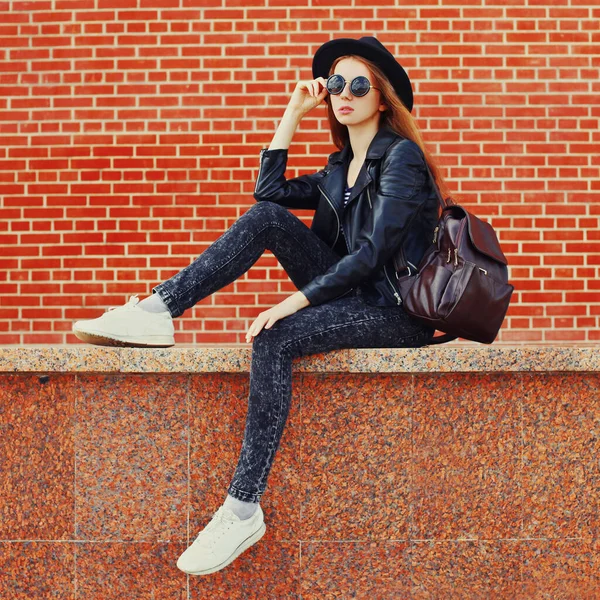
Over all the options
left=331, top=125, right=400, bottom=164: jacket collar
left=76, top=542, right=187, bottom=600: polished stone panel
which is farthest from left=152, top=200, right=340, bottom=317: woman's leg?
left=76, top=542, right=187, bottom=600: polished stone panel

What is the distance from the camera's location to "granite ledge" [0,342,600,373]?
2.76 meters

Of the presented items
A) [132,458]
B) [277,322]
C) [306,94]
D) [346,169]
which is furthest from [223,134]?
[132,458]

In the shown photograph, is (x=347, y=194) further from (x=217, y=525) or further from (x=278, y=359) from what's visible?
(x=217, y=525)

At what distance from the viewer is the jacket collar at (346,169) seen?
9.44ft

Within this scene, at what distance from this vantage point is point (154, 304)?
2.73m

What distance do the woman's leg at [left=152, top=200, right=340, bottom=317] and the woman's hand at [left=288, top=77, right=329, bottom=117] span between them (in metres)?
0.47

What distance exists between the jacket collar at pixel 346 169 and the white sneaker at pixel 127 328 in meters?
0.78

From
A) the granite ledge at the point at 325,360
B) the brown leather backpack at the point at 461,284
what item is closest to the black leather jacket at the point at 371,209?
the brown leather backpack at the point at 461,284

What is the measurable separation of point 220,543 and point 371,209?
124 centimetres

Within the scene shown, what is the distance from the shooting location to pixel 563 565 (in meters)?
2.79

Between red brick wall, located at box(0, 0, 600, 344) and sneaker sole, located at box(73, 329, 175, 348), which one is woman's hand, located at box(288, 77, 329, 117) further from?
red brick wall, located at box(0, 0, 600, 344)

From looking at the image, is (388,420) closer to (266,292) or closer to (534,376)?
(534,376)

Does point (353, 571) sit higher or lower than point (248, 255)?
lower

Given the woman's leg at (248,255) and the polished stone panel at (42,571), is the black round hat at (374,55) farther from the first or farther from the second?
the polished stone panel at (42,571)
